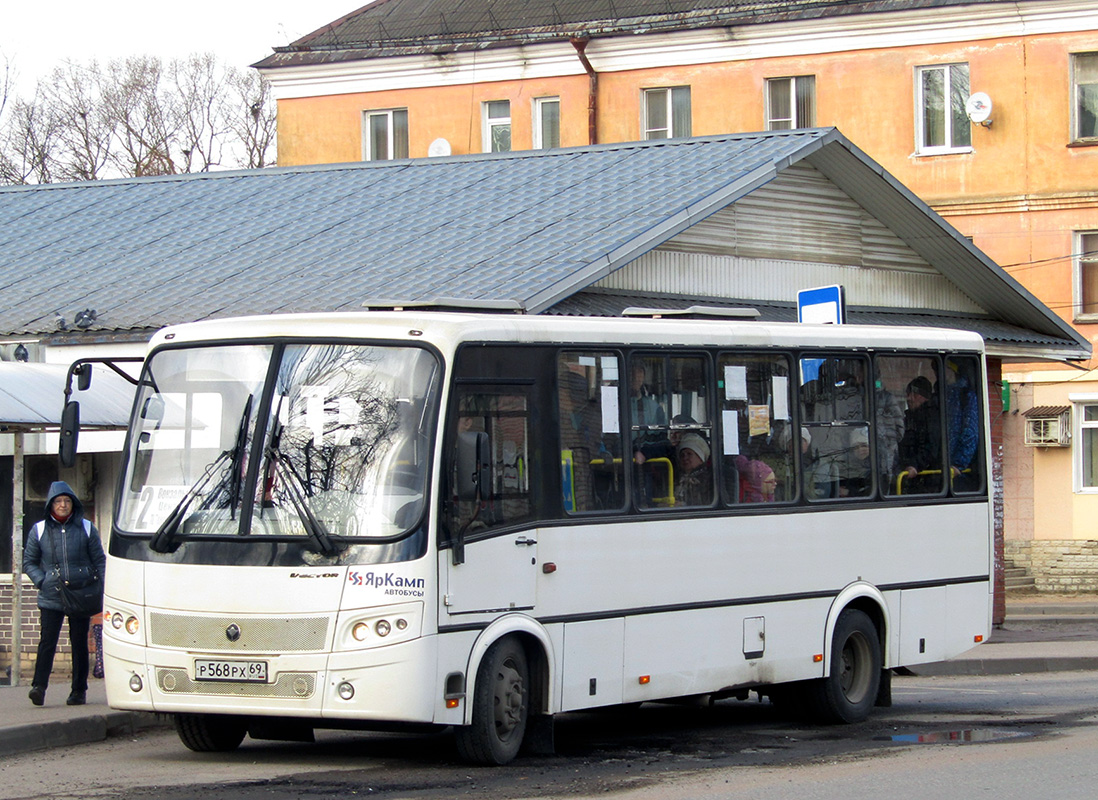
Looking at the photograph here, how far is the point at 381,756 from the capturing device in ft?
38.4

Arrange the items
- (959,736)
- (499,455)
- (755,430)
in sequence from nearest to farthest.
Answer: (499,455) < (959,736) < (755,430)

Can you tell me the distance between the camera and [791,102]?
3731 centimetres

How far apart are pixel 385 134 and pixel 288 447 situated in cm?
3162

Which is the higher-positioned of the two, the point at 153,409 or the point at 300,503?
the point at 153,409

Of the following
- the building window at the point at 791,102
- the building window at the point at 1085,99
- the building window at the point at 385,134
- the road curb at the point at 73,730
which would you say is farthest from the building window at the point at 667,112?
the road curb at the point at 73,730

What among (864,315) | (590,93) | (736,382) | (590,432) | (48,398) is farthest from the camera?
(590,93)

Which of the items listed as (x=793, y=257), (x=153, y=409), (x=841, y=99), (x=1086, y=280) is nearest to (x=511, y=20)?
(x=841, y=99)

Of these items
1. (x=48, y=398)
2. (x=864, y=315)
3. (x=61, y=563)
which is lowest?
(x=61, y=563)

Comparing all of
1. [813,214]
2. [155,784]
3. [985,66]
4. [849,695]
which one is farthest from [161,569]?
[985,66]

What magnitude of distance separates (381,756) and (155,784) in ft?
5.56

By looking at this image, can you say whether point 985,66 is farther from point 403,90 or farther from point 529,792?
point 529,792

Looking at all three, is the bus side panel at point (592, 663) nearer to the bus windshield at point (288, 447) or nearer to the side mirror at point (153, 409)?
the bus windshield at point (288, 447)

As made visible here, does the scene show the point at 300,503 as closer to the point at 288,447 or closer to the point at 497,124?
the point at 288,447

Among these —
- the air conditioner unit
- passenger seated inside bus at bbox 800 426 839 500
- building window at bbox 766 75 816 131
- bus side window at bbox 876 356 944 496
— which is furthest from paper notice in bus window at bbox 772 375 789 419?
building window at bbox 766 75 816 131
